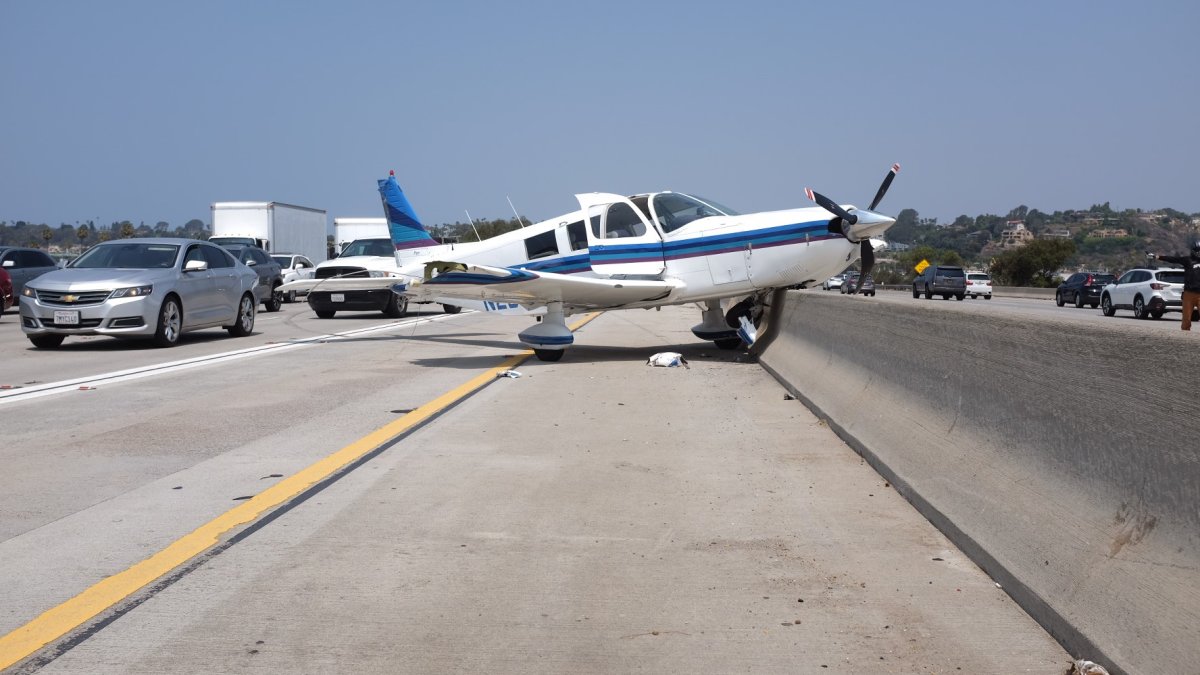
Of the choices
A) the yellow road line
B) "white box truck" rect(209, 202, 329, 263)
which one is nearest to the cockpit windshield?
the yellow road line

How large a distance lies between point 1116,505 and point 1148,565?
1.36ft

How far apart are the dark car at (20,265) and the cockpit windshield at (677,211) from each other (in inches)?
743

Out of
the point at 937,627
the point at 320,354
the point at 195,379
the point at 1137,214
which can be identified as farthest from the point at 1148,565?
the point at 1137,214

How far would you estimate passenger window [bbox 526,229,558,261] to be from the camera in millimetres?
15711

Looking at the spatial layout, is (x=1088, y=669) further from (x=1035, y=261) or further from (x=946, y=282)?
(x=1035, y=261)

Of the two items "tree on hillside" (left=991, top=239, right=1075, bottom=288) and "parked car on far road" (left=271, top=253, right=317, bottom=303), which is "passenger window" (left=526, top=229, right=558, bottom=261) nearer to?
"parked car on far road" (left=271, top=253, right=317, bottom=303)

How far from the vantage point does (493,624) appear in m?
4.31

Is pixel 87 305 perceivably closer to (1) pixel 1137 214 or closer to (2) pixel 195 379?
(2) pixel 195 379

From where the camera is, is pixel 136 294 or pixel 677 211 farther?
pixel 136 294

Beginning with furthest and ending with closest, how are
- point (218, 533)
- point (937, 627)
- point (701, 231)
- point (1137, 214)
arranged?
point (1137, 214), point (701, 231), point (218, 533), point (937, 627)

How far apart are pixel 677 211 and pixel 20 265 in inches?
803

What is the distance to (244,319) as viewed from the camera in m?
19.6

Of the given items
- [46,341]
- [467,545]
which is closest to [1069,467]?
[467,545]

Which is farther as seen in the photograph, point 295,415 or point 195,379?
point 195,379
